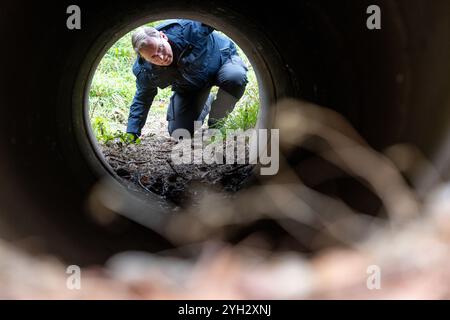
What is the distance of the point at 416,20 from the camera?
53.3 inches

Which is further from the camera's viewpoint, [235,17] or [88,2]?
[235,17]

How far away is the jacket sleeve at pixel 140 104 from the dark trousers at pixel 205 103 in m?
0.35

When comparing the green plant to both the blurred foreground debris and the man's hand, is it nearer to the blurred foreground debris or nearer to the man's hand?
the man's hand

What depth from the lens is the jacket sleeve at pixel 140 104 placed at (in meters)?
3.90

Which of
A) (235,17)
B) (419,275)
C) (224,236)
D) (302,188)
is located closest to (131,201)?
(224,236)

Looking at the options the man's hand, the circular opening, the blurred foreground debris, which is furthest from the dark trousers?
the blurred foreground debris

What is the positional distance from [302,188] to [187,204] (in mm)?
646

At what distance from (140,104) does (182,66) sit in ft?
1.33

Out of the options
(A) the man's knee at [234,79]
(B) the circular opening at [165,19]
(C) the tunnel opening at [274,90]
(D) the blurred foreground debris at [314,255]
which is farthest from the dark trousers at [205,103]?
(D) the blurred foreground debris at [314,255]

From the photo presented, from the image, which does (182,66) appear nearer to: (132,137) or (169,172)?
(132,137)

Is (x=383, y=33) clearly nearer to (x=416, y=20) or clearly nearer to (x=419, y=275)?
(x=416, y=20)

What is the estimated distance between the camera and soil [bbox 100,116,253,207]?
101 inches

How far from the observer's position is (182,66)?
387 cm
